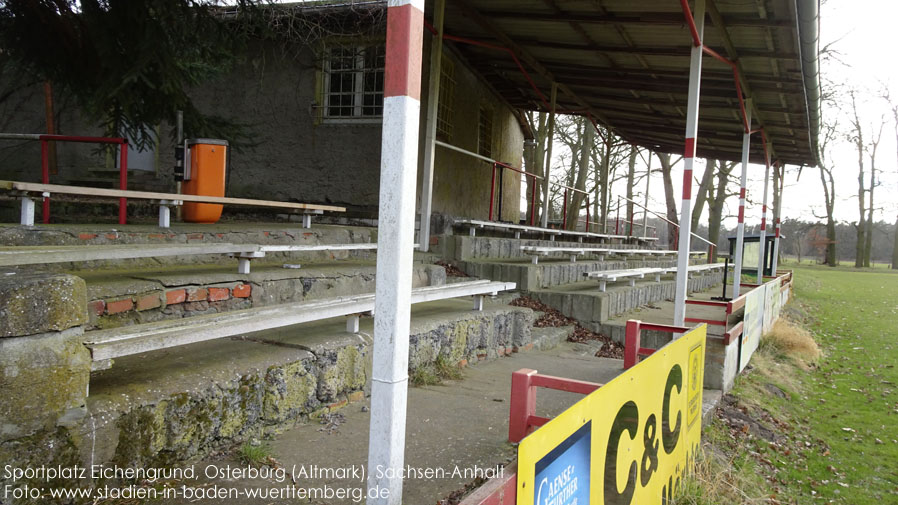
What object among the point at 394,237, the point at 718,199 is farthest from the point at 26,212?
the point at 718,199

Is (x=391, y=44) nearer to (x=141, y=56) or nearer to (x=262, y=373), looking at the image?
(x=262, y=373)

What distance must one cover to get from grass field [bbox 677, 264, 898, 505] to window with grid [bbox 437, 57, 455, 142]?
5738mm

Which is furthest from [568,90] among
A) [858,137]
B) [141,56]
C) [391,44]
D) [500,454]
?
[858,137]

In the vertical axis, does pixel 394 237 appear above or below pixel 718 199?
below

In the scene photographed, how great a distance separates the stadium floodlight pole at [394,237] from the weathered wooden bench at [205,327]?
121cm

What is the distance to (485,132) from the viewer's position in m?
11.7

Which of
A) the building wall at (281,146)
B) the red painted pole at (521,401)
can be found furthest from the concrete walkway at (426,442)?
the building wall at (281,146)

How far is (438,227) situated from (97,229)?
4.42 metres

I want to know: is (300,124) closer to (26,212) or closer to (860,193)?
(26,212)

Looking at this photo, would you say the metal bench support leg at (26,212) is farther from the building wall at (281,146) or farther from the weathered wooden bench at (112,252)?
the building wall at (281,146)

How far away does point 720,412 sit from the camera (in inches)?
204

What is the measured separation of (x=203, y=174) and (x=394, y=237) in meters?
4.65

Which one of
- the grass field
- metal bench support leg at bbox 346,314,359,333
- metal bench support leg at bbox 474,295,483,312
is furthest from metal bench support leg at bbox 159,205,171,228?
the grass field

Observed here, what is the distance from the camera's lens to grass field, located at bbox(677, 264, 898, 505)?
13.5 feet
